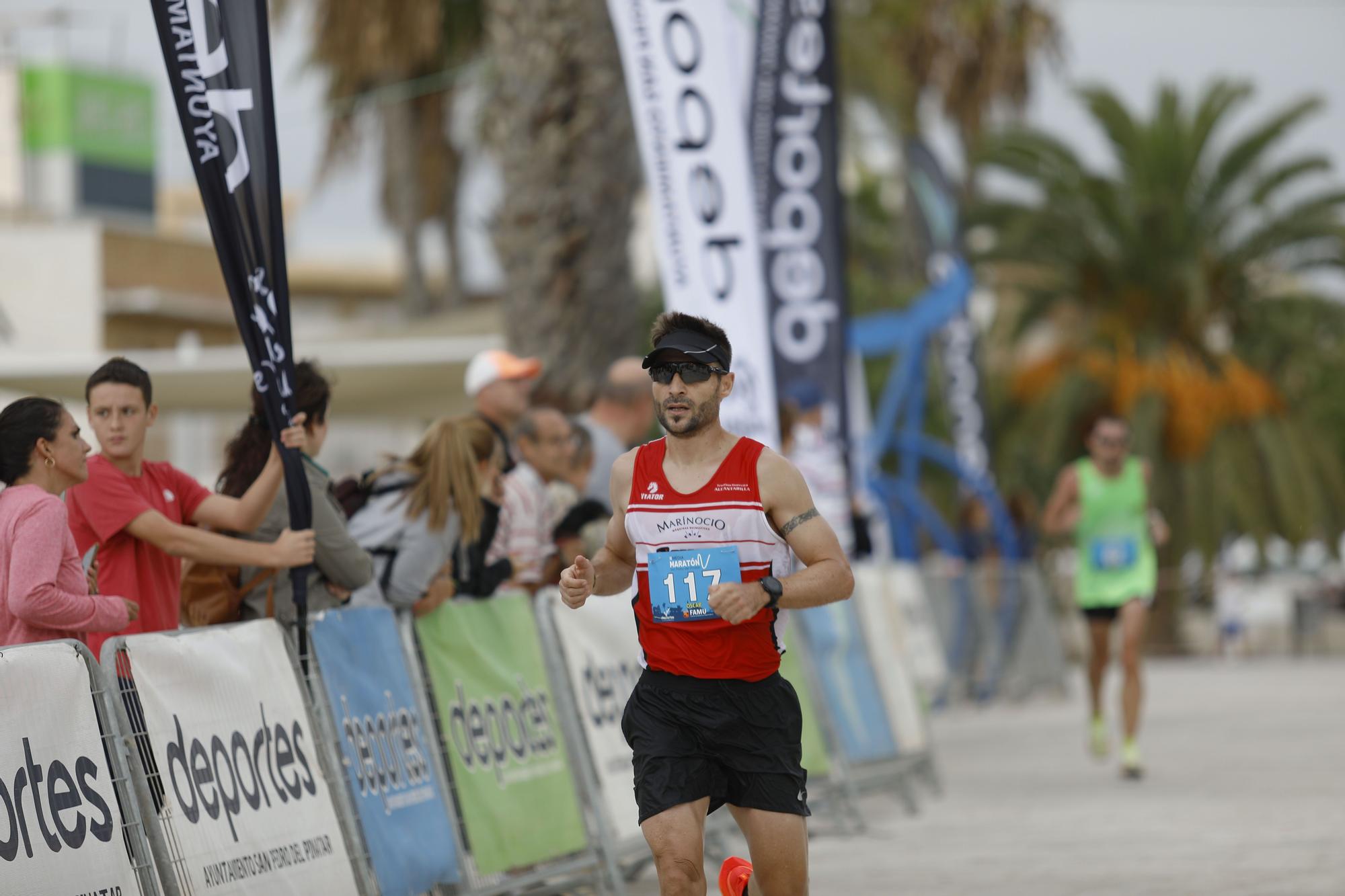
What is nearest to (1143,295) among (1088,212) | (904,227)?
(1088,212)

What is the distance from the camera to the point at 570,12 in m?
13.0

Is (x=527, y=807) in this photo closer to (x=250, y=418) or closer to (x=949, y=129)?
(x=250, y=418)

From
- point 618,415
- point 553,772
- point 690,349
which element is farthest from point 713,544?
point 618,415

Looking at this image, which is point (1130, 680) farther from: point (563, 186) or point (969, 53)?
point (969, 53)

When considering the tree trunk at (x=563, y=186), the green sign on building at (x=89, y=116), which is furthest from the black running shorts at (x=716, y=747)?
the green sign on building at (x=89, y=116)

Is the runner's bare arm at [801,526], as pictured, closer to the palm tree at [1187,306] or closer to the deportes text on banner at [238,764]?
the deportes text on banner at [238,764]

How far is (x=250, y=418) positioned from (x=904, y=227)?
30130 millimetres

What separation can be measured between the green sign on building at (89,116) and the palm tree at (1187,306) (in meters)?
21.5

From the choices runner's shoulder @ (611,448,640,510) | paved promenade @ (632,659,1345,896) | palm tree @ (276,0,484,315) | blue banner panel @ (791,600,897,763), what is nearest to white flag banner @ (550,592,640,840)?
paved promenade @ (632,659,1345,896)

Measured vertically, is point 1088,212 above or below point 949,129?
below

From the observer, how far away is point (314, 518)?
668 centimetres

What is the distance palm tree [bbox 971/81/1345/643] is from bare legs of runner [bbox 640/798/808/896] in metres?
24.5

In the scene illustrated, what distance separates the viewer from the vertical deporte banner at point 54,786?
15.9 feet

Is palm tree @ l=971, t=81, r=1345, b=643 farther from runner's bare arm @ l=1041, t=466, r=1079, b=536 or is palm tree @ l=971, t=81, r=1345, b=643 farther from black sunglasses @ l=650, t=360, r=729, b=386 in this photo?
black sunglasses @ l=650, t=360, r=729, b=386
